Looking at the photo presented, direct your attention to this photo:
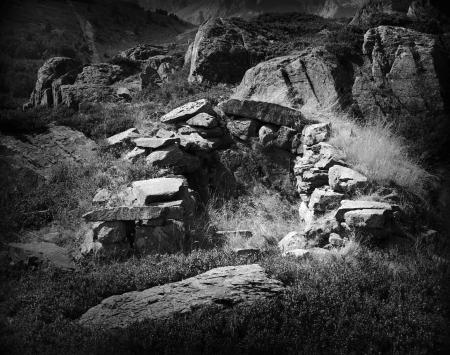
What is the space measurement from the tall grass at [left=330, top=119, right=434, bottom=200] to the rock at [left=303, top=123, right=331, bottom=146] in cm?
26

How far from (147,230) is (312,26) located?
63.1ft

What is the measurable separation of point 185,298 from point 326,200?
4636 mm

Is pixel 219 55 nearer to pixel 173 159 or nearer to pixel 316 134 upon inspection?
pixel 316 134

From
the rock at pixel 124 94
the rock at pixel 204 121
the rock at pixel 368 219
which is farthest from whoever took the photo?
the rock at pixel 124 94

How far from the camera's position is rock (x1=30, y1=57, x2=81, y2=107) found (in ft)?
61.6

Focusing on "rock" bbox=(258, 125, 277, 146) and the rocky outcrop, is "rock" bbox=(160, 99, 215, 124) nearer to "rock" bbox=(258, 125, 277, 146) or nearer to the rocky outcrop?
"rock" bbox=(258, 125, 277, 146)

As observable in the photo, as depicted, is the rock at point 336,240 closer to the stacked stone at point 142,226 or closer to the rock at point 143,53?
the stacked stone at point 142,226

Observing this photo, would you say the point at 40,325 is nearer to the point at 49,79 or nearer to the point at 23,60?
the point at 49,79

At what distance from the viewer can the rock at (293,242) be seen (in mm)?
7707

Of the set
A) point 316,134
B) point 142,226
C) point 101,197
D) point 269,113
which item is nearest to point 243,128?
point 269,113

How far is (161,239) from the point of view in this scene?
24.7 feet

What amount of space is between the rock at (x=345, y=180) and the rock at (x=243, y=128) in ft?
12.0

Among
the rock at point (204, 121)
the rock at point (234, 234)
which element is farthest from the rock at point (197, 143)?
the rock at point (234, 234)

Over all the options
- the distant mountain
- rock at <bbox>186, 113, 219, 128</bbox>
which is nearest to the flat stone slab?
rock at <bbox>186, 113, 219, 128</bbox>
